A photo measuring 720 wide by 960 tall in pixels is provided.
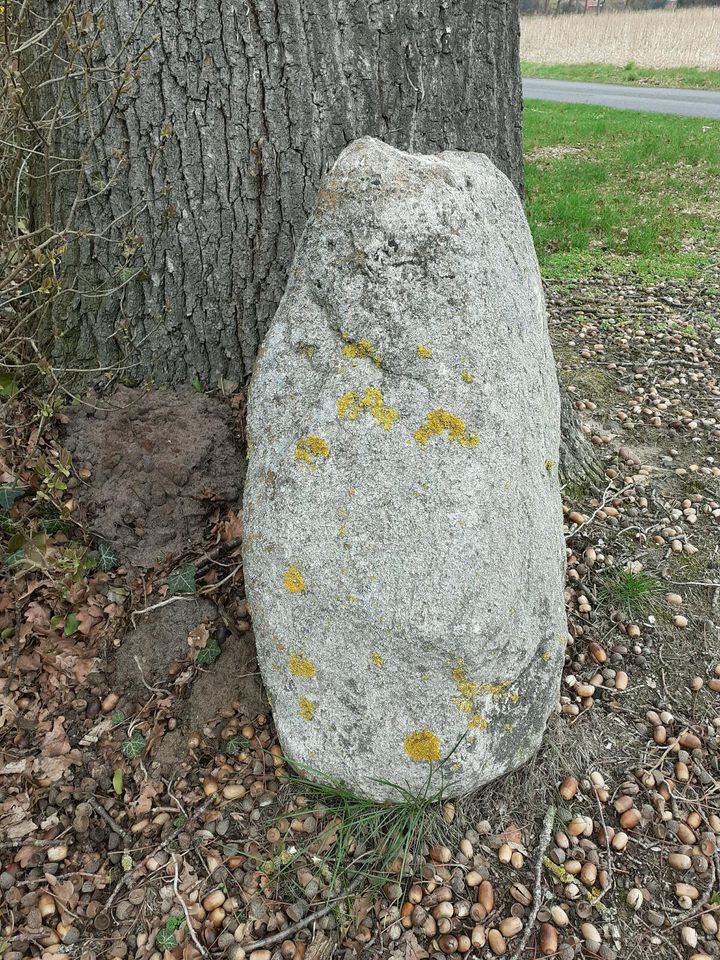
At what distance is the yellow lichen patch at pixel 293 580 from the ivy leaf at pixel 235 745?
645 millimetres

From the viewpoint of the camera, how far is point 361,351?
1874 mm

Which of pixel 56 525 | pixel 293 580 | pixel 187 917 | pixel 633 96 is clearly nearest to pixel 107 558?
pixel 56 525

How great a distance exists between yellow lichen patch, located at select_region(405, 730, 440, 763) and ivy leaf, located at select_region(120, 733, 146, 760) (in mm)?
872

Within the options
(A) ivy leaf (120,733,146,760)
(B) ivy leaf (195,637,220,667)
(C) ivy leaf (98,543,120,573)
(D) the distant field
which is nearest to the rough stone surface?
(B) ivy leaf (195,637,220,667)

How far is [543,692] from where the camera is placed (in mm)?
2049

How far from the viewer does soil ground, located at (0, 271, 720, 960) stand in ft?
6.21

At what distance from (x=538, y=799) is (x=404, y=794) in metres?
0.45

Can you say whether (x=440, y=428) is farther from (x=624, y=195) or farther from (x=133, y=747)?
(x=624, y=195)

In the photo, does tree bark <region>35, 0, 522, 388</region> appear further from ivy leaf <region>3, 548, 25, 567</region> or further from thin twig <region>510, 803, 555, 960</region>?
thin twig <region>510, 803, 555, 960</region>

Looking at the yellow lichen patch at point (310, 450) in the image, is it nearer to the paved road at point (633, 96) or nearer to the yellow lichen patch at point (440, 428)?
the yellow lichen patch at point (440, 428)

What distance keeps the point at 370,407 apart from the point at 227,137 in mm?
1117

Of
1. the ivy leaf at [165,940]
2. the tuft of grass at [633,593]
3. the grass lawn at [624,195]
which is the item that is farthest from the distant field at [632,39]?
the ivy leaf at [165,940]

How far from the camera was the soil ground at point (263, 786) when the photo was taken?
1.89 m

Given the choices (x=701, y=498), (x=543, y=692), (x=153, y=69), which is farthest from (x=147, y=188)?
(x=701, y=498)
